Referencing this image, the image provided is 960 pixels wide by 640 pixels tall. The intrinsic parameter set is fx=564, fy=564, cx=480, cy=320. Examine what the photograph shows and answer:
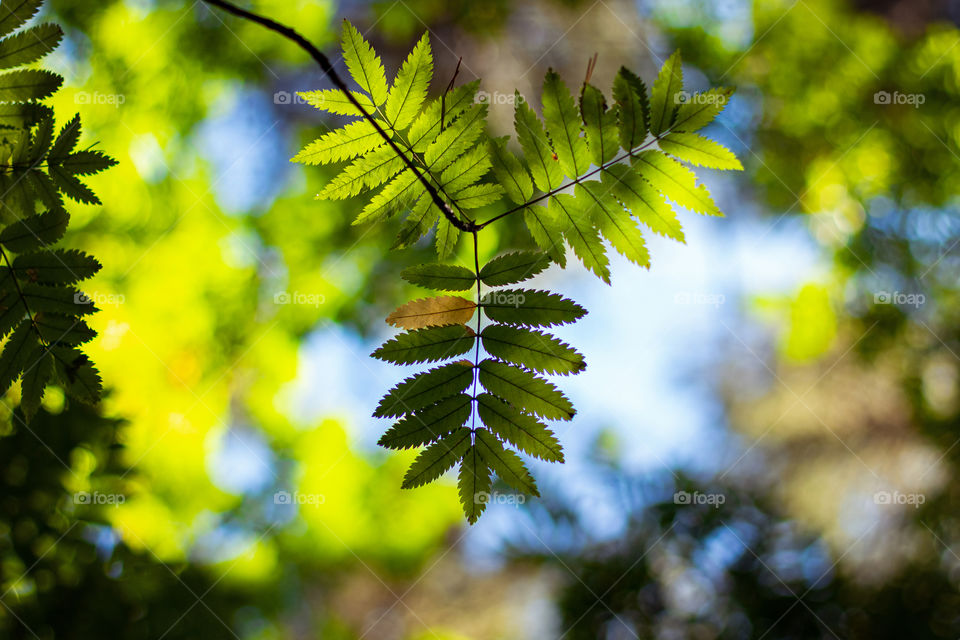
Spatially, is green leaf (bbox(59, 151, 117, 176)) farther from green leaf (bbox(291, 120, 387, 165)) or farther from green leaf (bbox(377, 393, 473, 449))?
green leaf (bbox(377, 393, 473, 449))

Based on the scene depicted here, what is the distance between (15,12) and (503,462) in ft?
4.94

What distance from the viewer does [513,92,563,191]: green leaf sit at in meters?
→ 1.20

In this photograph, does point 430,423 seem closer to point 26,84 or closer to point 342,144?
point 342,144

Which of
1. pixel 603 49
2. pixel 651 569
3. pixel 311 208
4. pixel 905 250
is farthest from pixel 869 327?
pixel 311 208

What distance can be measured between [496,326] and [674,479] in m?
2.57

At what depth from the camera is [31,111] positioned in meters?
1.36

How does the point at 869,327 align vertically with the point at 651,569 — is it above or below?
above

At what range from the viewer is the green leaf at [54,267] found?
1323 mm

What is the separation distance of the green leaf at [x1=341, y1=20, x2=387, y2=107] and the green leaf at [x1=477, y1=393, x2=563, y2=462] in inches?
28.8

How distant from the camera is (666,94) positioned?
113cm

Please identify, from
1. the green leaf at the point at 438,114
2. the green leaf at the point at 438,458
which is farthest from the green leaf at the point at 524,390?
the green leaf at the point at 438,114

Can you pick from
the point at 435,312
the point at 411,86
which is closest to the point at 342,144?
the point at 411,86

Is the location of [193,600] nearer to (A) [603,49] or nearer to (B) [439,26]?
Answer: (B) [439,26]

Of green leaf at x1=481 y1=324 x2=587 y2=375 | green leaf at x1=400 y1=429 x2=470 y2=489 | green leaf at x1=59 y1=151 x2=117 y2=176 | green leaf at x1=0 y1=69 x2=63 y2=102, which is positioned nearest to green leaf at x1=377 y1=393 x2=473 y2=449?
green leaf at x1=400 y1=429 x2=470 y2=489
